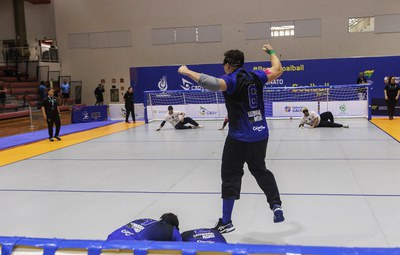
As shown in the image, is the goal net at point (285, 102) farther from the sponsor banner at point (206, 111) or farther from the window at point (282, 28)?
the window at point (282, 28)

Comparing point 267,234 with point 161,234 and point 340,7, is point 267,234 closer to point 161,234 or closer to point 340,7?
point 161,234

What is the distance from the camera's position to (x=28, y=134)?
15.6 meters

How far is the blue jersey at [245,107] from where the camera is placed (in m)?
4.10

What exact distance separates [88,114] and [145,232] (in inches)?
750

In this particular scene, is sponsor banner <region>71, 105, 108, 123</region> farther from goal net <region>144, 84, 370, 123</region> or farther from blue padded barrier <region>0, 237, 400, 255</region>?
blue padded barrier <region>0, 237, 400, 255</region>

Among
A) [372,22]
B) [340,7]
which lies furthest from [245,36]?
[372,22]

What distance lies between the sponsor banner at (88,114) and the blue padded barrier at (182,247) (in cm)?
1862

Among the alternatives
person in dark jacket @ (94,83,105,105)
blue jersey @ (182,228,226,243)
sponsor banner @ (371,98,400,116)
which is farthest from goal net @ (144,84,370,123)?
blue jersey @ (182,228,226,243)

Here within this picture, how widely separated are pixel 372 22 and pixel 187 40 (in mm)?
12732

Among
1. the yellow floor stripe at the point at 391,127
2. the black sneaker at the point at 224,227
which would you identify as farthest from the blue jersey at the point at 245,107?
the yellow floor stripe at the point at 391,127

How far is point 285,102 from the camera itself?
19172mm

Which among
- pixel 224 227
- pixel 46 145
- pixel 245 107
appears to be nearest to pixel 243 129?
pixel 245 107

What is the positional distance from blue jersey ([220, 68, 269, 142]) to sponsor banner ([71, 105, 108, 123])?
17059 mm

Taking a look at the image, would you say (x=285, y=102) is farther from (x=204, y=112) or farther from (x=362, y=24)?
(x=362, y=24)
